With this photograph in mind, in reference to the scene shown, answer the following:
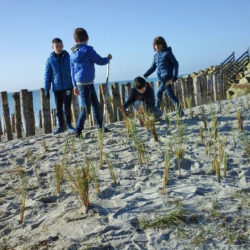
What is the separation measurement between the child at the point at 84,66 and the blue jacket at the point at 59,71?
526mm

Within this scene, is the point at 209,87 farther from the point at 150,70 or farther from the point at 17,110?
the point at 17,110

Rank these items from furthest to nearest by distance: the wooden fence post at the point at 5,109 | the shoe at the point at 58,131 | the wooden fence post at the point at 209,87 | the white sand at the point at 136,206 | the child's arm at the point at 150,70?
the wooden fence post at the point at 209,87 → the wooden fence post at the point at 5,109 → the child's arm at the point at 150,70 → the shoe at the point at 58,131 → the white sand at the point at 136,206

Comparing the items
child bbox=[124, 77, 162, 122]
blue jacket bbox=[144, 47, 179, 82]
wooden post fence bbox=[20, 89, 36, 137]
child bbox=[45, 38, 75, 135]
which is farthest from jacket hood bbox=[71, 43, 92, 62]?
wooden post fence bbox=[20, 89, 36, 137]

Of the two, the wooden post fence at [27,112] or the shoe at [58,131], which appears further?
the wooden post fence at [27,112]

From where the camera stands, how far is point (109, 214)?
256 cm

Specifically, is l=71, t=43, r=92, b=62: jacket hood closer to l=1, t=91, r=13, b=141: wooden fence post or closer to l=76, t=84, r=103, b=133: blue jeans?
l=76, t=84, r=103, b=133: blue jeans

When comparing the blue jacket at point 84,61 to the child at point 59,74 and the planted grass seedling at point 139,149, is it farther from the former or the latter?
the planted grass seedling at point 139,149

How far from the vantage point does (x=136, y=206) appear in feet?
8.68

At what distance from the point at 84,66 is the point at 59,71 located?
2.69 feet

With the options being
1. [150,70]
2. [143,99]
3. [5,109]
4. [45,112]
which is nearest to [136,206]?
[143,99]

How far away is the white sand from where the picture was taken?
2205 mm

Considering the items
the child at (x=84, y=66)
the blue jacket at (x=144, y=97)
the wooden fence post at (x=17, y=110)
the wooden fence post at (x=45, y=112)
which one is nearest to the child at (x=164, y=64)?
the blue jacket at (x=144, y=97)

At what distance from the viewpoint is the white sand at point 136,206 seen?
221cm

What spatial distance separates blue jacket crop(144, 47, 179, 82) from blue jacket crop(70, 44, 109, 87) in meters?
1.38
